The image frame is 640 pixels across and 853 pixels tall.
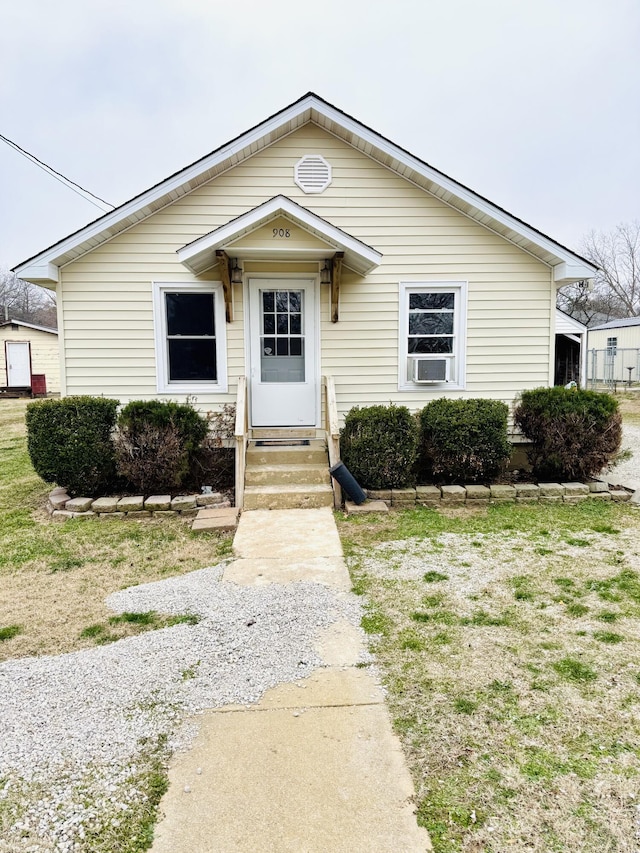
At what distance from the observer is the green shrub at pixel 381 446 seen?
6.99 meters

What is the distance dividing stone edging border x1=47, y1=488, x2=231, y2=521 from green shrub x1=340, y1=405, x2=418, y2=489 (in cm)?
178

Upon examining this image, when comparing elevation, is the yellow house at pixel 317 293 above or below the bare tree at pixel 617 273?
below

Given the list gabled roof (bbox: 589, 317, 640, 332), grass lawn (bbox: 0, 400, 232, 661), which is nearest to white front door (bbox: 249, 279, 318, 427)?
grass lawn (bbox: 0, 400, 232, 661)

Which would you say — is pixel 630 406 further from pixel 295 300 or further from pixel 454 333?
pixel 295 300

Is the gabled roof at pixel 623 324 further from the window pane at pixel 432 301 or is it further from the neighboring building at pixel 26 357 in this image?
the neighboring building at pixel 26 357

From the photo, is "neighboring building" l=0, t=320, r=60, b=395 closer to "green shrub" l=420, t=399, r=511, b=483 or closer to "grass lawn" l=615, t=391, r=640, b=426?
"green shrub" l=420, t=399, r=511, b=483

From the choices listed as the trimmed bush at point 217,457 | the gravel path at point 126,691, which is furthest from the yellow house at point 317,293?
the gravel path at point 126,691

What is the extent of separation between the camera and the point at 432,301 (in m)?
8.64

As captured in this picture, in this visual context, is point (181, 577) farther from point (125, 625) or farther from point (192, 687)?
point (192, 687)

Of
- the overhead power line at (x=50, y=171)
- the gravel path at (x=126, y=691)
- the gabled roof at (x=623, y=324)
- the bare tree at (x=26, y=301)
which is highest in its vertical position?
the bare tree at (x=26, y=301)

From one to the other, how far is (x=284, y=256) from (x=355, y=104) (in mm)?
25197

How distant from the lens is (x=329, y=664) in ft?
10.9

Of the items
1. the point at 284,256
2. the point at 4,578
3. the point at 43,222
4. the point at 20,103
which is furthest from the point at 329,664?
the point at 43,222

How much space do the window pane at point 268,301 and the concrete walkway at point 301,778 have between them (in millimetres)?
5954
